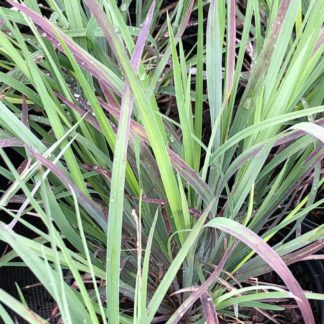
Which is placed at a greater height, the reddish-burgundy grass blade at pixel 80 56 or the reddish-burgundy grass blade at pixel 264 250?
the reddish-burgundy grass blade at pixel 80 56

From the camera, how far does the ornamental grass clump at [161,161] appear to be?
1.61ft

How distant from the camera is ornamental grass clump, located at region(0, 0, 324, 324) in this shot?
1.61 feet

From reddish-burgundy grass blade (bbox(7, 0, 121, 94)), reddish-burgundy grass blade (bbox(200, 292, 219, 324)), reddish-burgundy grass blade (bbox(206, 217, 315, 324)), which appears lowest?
reddish-burgundy grass blade (bbox(200, 292, 219, 324))

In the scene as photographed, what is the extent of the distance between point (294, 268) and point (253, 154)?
0.32 meters

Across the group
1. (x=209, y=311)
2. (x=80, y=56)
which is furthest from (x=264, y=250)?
(x=80, y=56)

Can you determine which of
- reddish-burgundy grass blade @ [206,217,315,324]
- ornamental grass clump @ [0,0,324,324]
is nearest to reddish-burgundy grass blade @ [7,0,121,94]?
ornamental grass clump @ [0,0,324,324]

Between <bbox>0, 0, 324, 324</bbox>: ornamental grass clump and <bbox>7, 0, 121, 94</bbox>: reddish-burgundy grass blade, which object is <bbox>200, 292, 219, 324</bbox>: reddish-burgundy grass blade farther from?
<bbox>7, 0, 121, 94</bbox>: reddish-burgundy grass blade

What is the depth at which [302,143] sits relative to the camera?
2.01 feet

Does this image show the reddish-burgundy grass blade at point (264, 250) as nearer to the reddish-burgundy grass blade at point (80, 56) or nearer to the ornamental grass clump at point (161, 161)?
the ornamental grass clump at point (161, 161)

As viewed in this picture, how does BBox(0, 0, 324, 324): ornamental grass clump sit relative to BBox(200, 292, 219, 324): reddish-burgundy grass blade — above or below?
above

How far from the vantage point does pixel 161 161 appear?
53 centimetres

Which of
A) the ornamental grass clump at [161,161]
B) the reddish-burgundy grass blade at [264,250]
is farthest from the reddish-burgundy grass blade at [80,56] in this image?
the reddish-burgundy grass blade at [264,250]

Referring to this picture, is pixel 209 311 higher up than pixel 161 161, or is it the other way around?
pixel 161 161

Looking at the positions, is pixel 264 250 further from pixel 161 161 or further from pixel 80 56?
pixel 80 56
